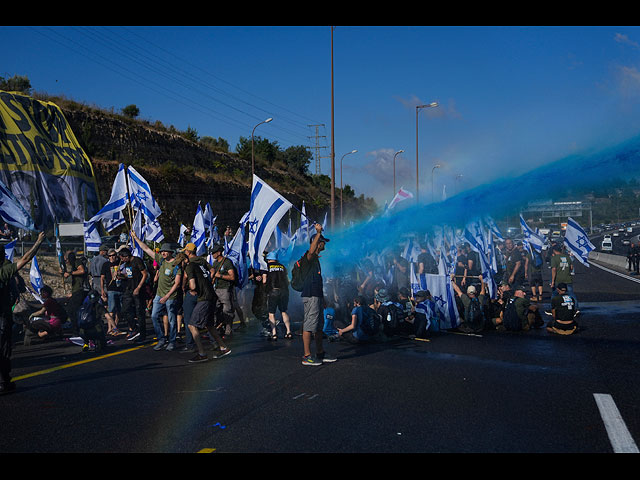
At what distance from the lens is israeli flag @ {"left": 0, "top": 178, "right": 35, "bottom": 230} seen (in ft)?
34.8

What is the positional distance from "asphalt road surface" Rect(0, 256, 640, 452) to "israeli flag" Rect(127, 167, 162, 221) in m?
5.87

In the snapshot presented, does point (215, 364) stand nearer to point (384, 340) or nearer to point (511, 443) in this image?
point (384, 340)

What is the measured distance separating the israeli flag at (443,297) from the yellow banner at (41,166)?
942 centimetres

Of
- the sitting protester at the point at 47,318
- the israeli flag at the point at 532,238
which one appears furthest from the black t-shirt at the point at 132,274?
the israeli flag at the point at 532,238

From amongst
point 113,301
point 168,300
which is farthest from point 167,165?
point 168,300

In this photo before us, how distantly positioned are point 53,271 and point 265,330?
1349cm

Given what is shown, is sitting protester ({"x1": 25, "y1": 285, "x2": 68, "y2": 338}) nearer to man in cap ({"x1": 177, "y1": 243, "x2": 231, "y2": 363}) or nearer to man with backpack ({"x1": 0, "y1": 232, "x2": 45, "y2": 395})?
man in cap ({"x1": 177, "y1": 243, "x2": 231, "y2": 363})

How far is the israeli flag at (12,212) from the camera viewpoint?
34.8ft

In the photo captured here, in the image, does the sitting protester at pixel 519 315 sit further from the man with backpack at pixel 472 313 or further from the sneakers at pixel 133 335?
the sneakers at pixel 133 335

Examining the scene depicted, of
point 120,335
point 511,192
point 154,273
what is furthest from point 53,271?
point 511,192

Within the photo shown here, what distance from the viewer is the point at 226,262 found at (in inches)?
407

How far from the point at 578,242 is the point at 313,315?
12341mm

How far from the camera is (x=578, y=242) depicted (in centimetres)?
1817
